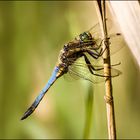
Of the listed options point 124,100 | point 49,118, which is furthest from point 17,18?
point 124,100

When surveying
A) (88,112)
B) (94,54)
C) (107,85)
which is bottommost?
(88,112)

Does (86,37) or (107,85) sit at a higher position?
(86,37)

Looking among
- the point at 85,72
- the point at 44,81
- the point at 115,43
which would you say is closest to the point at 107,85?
the point at 115,43

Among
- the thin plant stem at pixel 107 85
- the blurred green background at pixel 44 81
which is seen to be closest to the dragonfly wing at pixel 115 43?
the thin plant stem at pixel 107 85

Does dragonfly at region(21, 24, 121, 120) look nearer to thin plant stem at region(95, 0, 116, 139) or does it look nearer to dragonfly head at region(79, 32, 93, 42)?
dragonfly head at region(79, 32, 93, 42)

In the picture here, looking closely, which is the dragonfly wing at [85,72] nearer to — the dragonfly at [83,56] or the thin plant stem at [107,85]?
the dragonfly at [83,56]

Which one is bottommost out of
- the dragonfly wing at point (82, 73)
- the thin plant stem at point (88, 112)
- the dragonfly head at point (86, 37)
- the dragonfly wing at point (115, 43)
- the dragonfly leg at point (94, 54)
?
the thin plant stem at point (88, 112)

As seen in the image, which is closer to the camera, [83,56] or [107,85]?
[107,85]

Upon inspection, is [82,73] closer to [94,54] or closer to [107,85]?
[94,54]

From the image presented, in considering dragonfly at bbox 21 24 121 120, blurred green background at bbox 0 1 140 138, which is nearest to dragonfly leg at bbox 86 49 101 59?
dragonfly at bbox 21 24 121 120

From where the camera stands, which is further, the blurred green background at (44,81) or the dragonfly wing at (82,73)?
the blurred green background at (44,81)
